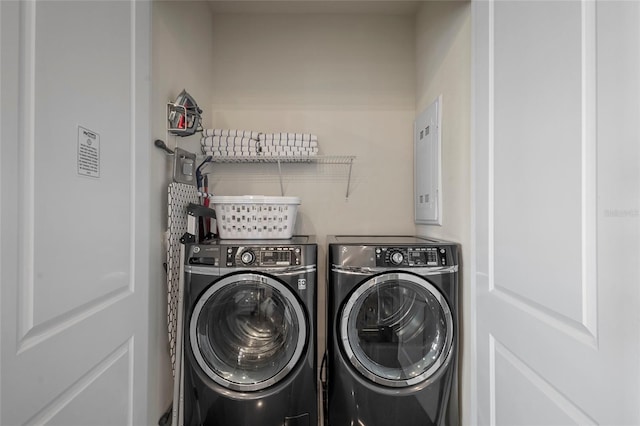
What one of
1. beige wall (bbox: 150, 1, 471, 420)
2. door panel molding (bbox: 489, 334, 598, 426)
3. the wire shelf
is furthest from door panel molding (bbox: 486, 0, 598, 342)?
beige wall (bbox: 150, 1, 471, 420)

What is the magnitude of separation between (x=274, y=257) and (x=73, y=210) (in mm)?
847

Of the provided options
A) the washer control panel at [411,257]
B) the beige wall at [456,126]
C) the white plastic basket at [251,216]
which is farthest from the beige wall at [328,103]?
the washer control panel at [411,257]

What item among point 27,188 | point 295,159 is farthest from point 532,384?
point 295,159

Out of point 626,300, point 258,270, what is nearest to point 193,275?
point 258,270

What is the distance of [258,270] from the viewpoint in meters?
1.49

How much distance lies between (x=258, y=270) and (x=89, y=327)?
0.70 meters

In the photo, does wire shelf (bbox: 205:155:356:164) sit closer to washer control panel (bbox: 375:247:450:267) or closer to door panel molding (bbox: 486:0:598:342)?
washer control panel (bbox: 375:247:450:267)

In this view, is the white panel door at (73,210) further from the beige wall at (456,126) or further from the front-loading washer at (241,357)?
the beige wall at (456,126)

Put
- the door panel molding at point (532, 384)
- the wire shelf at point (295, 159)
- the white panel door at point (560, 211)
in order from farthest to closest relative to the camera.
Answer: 1. the wire shelf at point (295, 159)
2. the door panel molding at point (532, 384)
3. the white panel door at point (560, 211)

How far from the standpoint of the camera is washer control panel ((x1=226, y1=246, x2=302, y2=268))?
58.9 inches

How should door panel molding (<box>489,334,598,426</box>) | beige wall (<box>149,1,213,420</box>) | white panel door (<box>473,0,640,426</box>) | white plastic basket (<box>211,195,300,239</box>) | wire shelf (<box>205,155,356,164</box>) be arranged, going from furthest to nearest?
wire shelf (<box>205,155,356,164</box>)
white plastic basket (<box>211,195,300,239</box>)
beige wall (<box>149,1,213,420</box>)
door panel molding (<box>489,334,598,426</box>)
white panel door (<box>473,0,640,426</box>)

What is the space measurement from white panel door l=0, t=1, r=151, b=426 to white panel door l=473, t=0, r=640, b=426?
4.25 ft

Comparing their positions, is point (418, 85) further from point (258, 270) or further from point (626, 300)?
point (626, 300)

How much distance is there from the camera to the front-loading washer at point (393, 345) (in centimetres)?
149
